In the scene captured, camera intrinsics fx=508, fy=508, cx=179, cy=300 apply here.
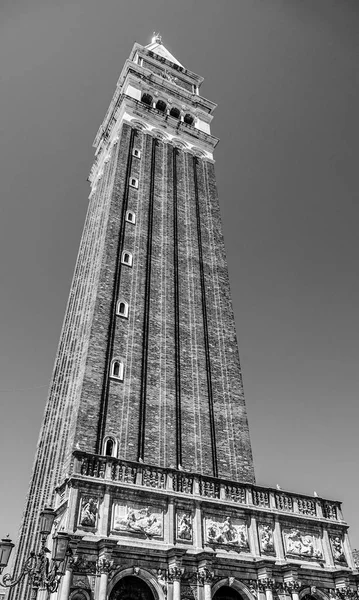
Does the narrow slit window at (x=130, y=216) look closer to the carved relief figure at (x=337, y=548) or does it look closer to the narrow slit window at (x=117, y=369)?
the narrow slit window at (x=117, y=369)

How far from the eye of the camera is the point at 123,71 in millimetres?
48844

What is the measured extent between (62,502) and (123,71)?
42.0 meters

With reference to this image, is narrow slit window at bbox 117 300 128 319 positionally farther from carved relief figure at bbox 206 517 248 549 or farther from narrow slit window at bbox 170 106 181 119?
narrow slit window at bbox 170 106 181 119

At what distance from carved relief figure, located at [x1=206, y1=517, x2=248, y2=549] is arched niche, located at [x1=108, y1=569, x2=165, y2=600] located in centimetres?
284

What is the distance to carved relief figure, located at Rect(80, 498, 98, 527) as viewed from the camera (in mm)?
17952

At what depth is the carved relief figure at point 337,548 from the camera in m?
22.5

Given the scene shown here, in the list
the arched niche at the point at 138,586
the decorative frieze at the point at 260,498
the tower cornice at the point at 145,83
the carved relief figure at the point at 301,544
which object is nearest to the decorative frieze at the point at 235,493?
the decorative frieze at the point at 260,498

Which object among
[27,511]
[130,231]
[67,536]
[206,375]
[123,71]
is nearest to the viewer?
[67,536]

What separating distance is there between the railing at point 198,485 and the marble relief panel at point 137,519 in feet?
2.92

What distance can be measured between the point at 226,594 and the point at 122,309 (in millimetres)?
15595

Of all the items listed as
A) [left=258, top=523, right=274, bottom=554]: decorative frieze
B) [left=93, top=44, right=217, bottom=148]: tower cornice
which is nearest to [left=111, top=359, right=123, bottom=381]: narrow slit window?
[left=258, top=523, right=274, bottom=554]: decorative frieze

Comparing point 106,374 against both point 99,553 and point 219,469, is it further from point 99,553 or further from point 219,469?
point 99,553

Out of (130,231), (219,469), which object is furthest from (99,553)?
(130,231)

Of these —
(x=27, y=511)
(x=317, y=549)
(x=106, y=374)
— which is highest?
(x=106, y=374)
